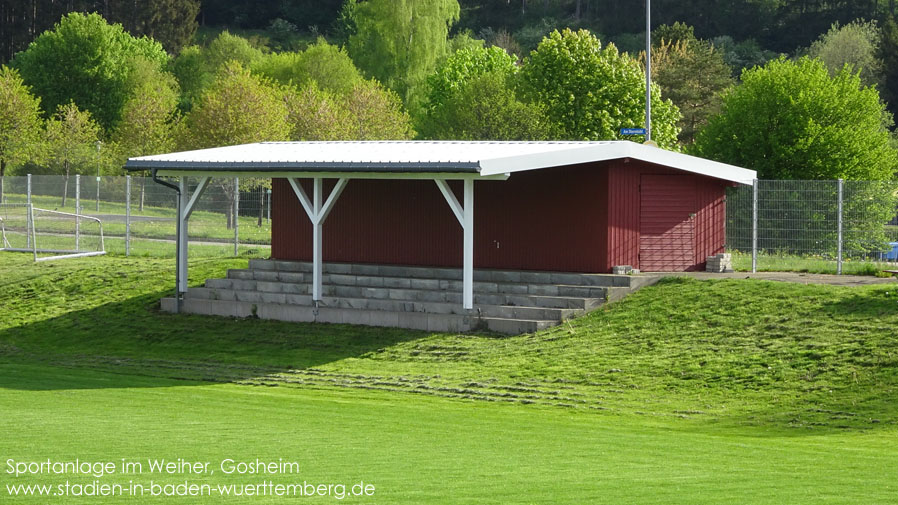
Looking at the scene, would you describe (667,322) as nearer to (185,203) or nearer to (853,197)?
(853,197)

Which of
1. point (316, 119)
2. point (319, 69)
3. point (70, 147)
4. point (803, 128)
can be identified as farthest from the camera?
point (319, 69)

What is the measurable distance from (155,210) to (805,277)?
710 inches

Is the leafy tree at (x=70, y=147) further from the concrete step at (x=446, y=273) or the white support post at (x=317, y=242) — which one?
the white support post at (x=317, y=242)

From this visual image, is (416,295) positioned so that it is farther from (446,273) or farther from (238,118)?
(238,118)

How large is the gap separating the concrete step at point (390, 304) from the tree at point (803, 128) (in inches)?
780

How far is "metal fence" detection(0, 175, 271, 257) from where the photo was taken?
33.1m

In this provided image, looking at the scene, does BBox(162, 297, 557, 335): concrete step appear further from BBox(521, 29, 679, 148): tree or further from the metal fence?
BBox(521, 29, 679, 148): tree

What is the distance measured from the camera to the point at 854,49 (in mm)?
88875

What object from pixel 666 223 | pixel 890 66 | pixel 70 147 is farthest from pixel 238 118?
pixel 890 66

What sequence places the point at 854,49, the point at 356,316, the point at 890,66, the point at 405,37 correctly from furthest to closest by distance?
the point at 854,49
the point at 890,66
the point at 405,37
the point at 356,316

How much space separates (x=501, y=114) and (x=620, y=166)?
82.2ft

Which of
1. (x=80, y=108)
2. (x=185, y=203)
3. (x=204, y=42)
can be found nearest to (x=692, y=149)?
(x=185, y=203)

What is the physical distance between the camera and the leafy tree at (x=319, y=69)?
78.2 meters

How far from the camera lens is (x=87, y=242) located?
36656 mm
